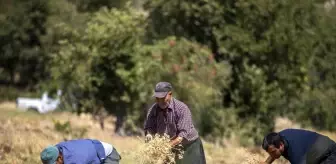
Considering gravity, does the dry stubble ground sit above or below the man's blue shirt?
below

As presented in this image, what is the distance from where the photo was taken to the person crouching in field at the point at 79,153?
732 centimetres

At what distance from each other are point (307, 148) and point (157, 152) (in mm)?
2188

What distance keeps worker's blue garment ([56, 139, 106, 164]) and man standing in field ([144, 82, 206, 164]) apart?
3.37 feet

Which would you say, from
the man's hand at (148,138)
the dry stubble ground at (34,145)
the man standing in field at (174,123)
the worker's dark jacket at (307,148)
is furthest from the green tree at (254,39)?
the worker's dark jacket at (307,148)

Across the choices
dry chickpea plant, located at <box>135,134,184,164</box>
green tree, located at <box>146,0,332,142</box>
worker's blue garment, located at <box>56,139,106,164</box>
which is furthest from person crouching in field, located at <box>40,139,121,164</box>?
green tree, located at <box>146,0,332,142</box>

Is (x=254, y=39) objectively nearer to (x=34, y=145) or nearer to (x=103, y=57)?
(x=103, y=57)

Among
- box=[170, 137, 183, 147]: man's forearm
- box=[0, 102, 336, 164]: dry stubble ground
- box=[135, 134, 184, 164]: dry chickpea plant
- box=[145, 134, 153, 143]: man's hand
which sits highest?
box=[145, 134, 153, 143]: man's hand

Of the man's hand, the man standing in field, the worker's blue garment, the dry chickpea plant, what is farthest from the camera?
the man's hand

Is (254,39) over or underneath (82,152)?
over

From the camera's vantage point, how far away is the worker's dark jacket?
23.4ft

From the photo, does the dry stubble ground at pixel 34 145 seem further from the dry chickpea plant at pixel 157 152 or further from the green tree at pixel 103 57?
the green tree at pixel 103 57

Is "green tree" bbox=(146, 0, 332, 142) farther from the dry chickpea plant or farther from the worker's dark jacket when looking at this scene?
the worker's dark jacket

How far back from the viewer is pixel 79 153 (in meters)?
7.62

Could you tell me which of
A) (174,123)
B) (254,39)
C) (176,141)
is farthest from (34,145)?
(254,39)
